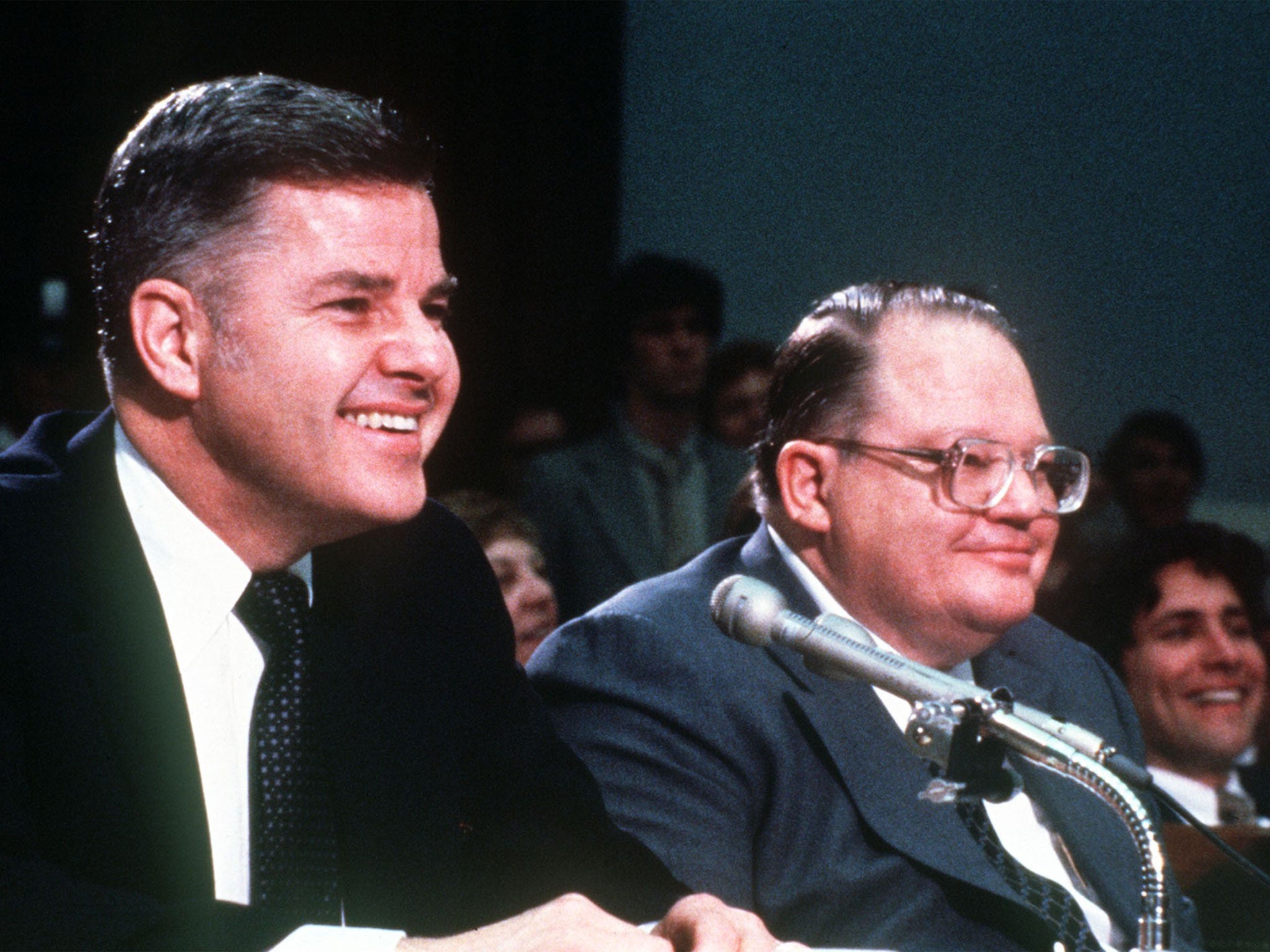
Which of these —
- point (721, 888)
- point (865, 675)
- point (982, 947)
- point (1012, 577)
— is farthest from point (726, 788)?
point (865, 675)

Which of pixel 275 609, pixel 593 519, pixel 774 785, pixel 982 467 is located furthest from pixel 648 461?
pixel 275 609

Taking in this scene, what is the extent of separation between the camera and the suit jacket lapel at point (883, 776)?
1.58 metres

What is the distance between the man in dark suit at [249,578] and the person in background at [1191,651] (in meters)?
1.36

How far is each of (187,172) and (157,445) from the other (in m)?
0.26

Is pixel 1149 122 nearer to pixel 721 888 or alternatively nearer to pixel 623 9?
pixel 623 9

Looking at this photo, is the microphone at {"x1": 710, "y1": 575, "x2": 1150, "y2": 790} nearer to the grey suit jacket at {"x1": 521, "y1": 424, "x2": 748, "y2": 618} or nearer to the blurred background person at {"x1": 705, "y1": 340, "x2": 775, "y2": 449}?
the grey suit jacket at {"x1": 521, "y1": 424, "x2": 748, "y2": 618}

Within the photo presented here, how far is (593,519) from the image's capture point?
10.4ft

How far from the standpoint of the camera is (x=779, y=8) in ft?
8.19

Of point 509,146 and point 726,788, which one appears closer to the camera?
point 726,788

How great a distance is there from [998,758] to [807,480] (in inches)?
30.7

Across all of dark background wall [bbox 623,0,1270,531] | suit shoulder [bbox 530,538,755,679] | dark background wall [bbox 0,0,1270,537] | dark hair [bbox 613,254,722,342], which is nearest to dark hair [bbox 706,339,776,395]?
dark hair [bbox 613,254,722,342]

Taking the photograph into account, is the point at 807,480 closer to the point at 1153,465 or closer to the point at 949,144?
the point at 949,144

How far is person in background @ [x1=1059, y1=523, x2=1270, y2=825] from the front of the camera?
2514mm

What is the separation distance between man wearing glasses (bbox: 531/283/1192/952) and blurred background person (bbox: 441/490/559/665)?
0.69 m
